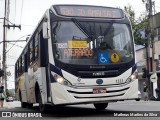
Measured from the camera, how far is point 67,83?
1130 centimetres

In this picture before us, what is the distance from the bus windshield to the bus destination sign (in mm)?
300

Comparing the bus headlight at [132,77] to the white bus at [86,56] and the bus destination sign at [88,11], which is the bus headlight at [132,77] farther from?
the bus destination sign at [88,11]

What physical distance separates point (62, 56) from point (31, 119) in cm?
219

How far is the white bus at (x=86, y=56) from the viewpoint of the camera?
1133 cm

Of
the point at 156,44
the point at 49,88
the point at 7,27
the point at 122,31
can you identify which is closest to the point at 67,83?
the point at 49,88

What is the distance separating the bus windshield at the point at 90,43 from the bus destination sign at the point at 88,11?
0.30m

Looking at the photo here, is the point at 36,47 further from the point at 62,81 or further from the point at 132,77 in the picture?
the point at 132,77

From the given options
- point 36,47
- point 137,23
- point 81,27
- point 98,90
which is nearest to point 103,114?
point 98,90

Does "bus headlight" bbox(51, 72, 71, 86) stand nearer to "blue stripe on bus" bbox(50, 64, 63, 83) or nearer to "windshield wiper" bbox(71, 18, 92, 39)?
"blue stripe on bus" bbox(50, 64, 63, 83)

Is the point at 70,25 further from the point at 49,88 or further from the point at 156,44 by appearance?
the point at 156,44

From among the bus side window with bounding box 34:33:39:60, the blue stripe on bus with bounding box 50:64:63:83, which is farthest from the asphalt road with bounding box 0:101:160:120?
the bus side window with bounding box 34:33:39:60

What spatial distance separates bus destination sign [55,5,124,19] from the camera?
12.0 metres

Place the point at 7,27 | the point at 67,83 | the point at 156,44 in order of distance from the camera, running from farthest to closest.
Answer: the point at 156,44
the point at 7,27
the point at 67,83

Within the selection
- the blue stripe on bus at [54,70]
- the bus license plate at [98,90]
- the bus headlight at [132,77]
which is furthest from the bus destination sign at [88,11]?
the bus license plate at [98,90]
